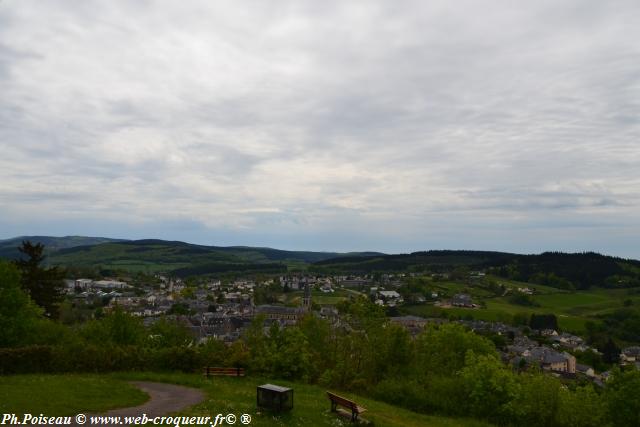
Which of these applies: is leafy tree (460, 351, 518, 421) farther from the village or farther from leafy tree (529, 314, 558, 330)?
leafy tree (529, 314, 558, 330)

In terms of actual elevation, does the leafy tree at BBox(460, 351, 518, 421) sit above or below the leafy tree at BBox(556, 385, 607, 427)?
above

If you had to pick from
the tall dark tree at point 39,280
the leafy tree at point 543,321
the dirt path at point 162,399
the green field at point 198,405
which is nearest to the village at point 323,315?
the leafy tree at point 543,321

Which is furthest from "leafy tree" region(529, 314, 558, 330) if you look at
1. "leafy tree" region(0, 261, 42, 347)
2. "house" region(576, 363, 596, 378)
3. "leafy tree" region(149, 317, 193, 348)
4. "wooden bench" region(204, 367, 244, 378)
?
"leafy tree" region(0, 261, 42, 347)

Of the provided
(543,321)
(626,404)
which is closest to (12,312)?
(626,404)

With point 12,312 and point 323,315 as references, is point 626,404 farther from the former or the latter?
point 12,312

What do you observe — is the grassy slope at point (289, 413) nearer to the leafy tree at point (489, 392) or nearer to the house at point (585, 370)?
the leafy tree at point (489, 392)

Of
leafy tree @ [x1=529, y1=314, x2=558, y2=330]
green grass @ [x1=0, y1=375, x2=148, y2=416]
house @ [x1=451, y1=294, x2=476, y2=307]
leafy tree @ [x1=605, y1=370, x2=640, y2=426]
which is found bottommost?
leafy tree @ [x1=529, y1=314, x2=558, y2=330]

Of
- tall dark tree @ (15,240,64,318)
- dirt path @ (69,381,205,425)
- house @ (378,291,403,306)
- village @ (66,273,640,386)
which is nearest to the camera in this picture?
dirt path @ (69,381,205,425)

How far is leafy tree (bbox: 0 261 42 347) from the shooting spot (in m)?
35.1

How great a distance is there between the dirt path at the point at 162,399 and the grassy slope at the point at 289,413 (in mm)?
636

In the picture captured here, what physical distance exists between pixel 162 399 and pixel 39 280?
45337 millimetres

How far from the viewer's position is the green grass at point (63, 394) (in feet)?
56.2

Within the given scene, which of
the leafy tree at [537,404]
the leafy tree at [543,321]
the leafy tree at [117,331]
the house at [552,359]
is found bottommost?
the house at [552,359]

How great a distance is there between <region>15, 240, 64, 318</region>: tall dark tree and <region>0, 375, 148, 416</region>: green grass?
37.8 meters
